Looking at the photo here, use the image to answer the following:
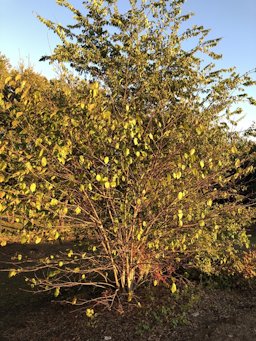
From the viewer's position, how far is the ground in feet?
13.1

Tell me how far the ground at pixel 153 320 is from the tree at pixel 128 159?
0.31 metres

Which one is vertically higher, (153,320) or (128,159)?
(128,159)

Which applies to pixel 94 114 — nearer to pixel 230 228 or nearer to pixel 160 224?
pixel 160 224

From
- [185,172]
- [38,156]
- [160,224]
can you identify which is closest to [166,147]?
[185,172]

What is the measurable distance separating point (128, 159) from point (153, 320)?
2.02 m

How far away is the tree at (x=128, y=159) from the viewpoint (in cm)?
343

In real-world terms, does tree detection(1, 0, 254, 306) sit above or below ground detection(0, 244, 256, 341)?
above

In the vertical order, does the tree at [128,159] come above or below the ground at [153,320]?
above

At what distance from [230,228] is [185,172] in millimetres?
1257

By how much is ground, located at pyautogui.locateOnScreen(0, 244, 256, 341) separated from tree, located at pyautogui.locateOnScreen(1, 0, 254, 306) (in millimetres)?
312

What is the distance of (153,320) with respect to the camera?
4254 millimetres

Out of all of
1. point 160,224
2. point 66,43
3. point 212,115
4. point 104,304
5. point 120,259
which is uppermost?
point 66,43

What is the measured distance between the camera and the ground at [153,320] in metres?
3.98

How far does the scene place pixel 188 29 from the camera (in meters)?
6.55
